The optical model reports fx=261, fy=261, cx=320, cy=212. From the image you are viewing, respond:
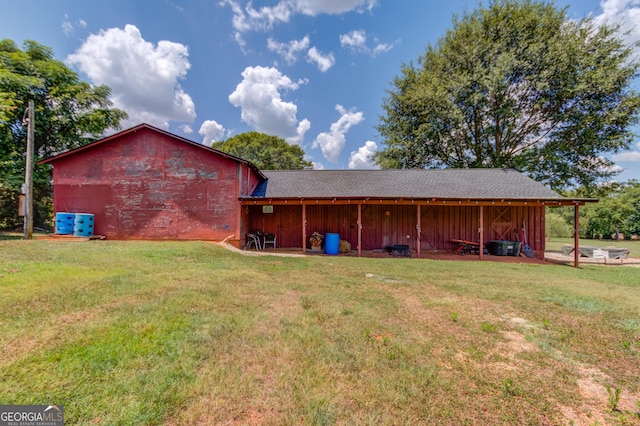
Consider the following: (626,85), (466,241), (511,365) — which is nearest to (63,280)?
(511,365)

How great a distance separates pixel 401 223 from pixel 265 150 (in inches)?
840

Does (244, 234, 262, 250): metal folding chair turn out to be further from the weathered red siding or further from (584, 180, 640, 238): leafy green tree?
(584, 180, 640, 238): leafy green tree

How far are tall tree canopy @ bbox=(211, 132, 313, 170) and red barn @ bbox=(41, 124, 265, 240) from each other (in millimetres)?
17613

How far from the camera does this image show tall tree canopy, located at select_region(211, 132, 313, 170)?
29578mm

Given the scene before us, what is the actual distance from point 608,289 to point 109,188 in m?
16.9

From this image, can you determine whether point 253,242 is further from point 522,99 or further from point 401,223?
point 522,99

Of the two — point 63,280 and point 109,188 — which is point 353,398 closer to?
point 63,280

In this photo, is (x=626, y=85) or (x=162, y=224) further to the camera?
(x=626, y=85)

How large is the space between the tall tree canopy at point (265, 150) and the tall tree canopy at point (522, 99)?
569 inches

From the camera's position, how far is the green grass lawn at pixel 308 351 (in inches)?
82.9

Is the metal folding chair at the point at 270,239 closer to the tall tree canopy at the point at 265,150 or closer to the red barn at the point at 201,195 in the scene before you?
the red barn at the point at 201,195

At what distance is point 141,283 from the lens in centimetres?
511

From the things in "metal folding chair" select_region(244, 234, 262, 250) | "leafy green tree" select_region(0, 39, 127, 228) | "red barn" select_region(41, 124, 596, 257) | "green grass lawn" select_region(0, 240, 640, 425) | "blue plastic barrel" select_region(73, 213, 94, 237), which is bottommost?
"green grass lawn" select_region(0, 240, 640, 425)

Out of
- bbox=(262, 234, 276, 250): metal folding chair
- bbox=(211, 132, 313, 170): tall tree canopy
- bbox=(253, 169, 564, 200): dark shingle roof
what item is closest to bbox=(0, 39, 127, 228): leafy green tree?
bbox=(211, 132, 313, 170): tall tree canopy
